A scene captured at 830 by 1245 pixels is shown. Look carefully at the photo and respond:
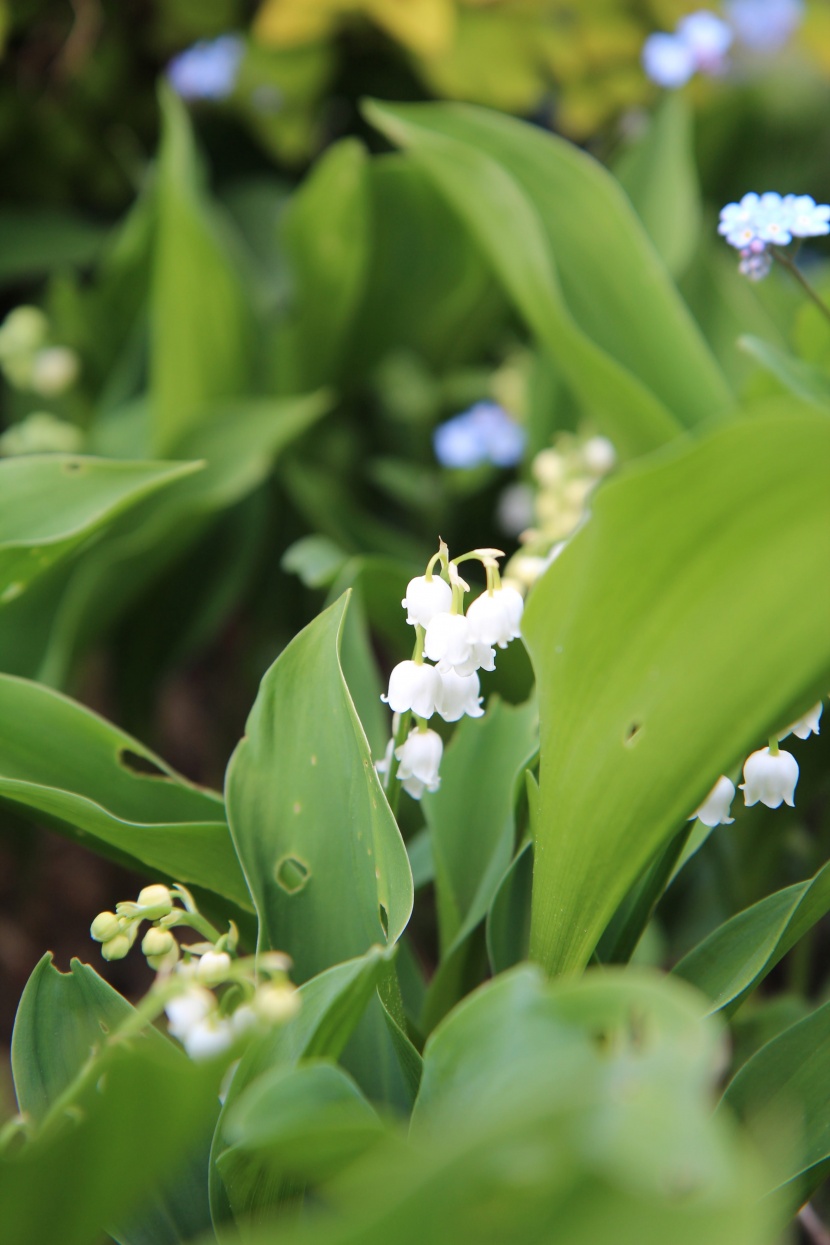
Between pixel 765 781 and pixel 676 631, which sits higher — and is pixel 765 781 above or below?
below

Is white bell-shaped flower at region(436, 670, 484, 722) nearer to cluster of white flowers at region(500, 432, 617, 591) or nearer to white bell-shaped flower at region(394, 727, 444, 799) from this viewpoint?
white bell-shaped flower at region(394, 727, 444, 799)

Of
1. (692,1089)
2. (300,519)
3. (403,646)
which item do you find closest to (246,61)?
(300,519)

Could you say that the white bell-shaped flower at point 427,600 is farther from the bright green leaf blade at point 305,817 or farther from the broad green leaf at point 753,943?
the broad green leaf at point 753,943


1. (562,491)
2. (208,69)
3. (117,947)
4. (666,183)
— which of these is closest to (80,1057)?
(117,947)

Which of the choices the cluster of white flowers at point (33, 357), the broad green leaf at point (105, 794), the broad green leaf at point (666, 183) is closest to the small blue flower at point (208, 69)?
the cluster of white flowers at point (33, 357)

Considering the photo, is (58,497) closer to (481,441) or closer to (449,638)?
(449,638)

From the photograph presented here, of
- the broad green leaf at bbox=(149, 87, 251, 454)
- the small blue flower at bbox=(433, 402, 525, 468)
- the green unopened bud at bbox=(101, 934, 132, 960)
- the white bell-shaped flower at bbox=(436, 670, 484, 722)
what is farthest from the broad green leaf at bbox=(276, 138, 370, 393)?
the green unopened bud at bbox=(101, 934, 132, 960)

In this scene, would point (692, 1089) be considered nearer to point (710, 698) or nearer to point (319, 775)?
point (710, 698)
